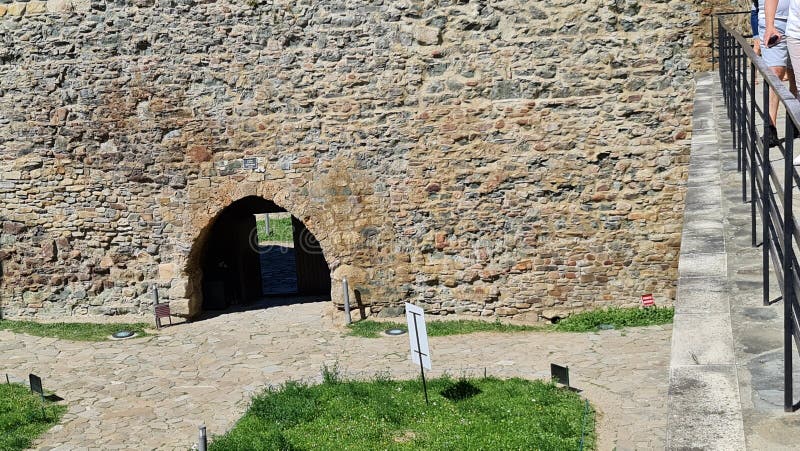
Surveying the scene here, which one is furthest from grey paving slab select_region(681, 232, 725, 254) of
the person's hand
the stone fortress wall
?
the stone fortress wall

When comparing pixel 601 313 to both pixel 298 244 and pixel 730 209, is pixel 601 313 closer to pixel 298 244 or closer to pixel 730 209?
pixel 298 244

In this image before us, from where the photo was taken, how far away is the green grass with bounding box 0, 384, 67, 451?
8352 mm

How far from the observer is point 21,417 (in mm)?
8820

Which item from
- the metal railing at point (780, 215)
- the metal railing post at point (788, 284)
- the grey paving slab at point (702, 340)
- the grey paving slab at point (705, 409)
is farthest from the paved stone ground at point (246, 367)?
the metal railing post at point (788, 284)

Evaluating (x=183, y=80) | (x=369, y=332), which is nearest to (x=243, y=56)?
(x=183, y=80)

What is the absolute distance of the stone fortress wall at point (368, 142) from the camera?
10.9 meters

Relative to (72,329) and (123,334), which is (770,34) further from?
(72,329)

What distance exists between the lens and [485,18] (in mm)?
10953

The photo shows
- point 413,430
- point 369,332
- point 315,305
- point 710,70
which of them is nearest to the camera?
point 413,430

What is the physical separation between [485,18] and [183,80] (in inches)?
148

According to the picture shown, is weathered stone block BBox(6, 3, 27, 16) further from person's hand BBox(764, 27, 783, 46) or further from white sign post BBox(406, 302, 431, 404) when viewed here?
person's hand BBox(764, 27, 783, 46)

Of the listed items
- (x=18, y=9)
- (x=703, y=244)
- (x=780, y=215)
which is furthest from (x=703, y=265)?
(x=18, y=9)

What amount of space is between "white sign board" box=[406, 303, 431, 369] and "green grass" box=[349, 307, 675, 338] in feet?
7.75

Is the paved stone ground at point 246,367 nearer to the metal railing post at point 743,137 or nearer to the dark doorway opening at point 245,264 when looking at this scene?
the dark doorway opening at point 245,264
